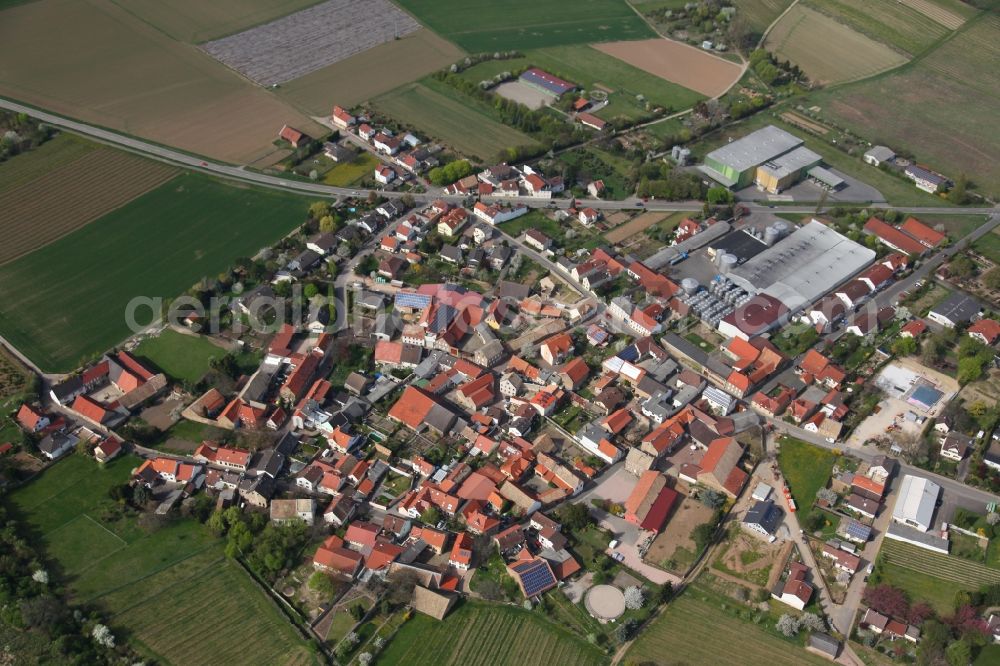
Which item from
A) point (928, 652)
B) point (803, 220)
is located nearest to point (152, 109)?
point (803, 220)

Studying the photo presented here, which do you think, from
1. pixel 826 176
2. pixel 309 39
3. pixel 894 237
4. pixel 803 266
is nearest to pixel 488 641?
pixel 803 266

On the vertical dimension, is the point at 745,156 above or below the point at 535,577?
above

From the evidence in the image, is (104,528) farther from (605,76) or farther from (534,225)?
(605,76)

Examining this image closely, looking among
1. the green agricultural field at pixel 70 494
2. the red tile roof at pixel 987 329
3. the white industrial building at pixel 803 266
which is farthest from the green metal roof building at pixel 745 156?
the green agricultural field at pixel 70 494

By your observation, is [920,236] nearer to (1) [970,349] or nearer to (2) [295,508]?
(1) [970,349]

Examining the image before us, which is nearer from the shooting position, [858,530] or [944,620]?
[944,620]

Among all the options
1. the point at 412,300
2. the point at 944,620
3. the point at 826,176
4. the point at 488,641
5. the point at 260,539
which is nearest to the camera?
the point at 488,641

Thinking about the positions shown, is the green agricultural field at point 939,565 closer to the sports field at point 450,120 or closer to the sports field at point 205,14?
the sports field at point 450,120
